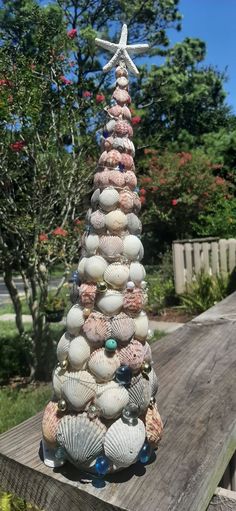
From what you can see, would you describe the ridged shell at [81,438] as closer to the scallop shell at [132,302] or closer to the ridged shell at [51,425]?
the ridged shell at [51,425]

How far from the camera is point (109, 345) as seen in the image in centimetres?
102

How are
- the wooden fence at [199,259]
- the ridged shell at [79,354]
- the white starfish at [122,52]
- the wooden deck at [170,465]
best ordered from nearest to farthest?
the wooden deck at [170,465] → the ridged shell at [79,354] → the white starfish at [122,52] → the wooden fence at [199,259]

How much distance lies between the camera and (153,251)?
47.8 feet

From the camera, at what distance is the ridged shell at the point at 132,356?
1.04 metres

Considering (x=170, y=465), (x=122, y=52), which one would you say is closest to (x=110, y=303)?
(x=170, y=465)

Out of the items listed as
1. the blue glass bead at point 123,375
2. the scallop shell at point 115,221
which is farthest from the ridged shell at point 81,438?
the scallop shell at point 115,221

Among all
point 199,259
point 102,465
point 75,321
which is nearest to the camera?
point 102,465

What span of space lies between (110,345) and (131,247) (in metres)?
0.26

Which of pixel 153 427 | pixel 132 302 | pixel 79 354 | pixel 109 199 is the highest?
pixel 109 199

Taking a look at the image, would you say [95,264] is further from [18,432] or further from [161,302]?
[161,302]

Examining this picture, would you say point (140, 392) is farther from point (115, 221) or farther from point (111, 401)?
point (115, 221)

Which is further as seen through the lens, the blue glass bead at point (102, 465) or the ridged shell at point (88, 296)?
the ridged shell at point (88, 296)

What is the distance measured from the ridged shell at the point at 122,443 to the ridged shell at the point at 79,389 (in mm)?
89

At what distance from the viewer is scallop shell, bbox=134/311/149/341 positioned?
1.09 metres
